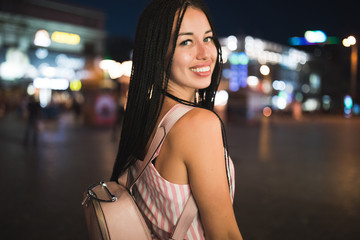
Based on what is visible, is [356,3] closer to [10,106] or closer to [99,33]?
[10,106]

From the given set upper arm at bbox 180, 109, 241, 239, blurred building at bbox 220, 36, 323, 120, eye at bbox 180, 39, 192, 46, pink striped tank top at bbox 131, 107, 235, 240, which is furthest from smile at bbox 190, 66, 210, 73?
blurred building at bbox 220, 36, 323, 120

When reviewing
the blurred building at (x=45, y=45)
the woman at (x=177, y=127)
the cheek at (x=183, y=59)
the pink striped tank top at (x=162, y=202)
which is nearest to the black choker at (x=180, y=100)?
the woman at (x=177, y=127)

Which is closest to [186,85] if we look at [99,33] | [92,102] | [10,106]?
[92,102]

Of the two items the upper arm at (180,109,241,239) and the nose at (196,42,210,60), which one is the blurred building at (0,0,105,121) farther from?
the upper arm at (180,109,241,239)

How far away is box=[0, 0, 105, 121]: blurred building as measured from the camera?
108 ft

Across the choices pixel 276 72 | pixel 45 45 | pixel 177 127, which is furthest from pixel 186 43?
pixel 276 72

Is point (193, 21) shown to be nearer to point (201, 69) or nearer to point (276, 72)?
point (201, 69)

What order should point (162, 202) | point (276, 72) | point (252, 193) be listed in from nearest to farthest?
point (162, 202) < point (252, 193) < point (276, 72)

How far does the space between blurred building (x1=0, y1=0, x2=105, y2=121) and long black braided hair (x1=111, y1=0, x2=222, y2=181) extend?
102ft

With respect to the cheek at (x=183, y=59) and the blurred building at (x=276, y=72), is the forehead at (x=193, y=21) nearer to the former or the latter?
the cheek at (x=183, y=59)

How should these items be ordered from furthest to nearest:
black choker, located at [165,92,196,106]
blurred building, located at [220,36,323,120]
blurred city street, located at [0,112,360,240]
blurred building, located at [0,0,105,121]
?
blurred building, located at [220,36,323,120] < blurred building, located at [0,0,105,121] < blurred city street, located at [0,112,360,240] < black choker, located at [165,92,196,106]

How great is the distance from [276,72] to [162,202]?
223 feet

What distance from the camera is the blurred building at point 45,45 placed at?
32812mm

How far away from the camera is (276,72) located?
2562 inches
